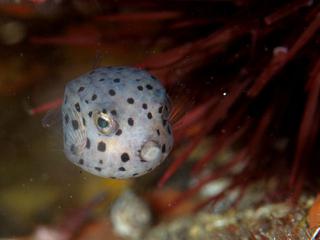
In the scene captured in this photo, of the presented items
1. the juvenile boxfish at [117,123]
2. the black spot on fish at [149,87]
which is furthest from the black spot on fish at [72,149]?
the black spot on fish at [149,87]

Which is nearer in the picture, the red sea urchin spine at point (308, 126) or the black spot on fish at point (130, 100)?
the black spot on fish at point (130, 100)

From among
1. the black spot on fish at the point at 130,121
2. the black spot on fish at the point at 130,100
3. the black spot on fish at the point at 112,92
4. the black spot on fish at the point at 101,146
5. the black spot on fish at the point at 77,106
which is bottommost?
the black spot on fish at the point at 101,146

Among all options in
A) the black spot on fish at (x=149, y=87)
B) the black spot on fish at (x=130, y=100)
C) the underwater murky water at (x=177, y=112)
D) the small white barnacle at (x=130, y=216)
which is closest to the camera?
the black spot on fish at (x=130, y=100)

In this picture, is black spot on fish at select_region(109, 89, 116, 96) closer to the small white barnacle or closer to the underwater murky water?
the underwater murky water

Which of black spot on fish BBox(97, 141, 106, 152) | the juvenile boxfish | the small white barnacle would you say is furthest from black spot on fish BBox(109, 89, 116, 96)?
the small white barnacle

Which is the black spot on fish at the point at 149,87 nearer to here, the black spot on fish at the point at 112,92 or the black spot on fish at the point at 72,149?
the black spot on fish at the point at 112,92

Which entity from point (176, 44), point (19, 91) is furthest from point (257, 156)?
point (19, 91)

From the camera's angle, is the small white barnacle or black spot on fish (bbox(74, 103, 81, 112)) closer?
black spot on fish (bbox(74, 103, 81, 112))

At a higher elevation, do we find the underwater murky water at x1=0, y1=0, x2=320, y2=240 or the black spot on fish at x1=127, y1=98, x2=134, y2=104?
the black spot on fish at x1=127, y1=98, x2=134, y2=104
